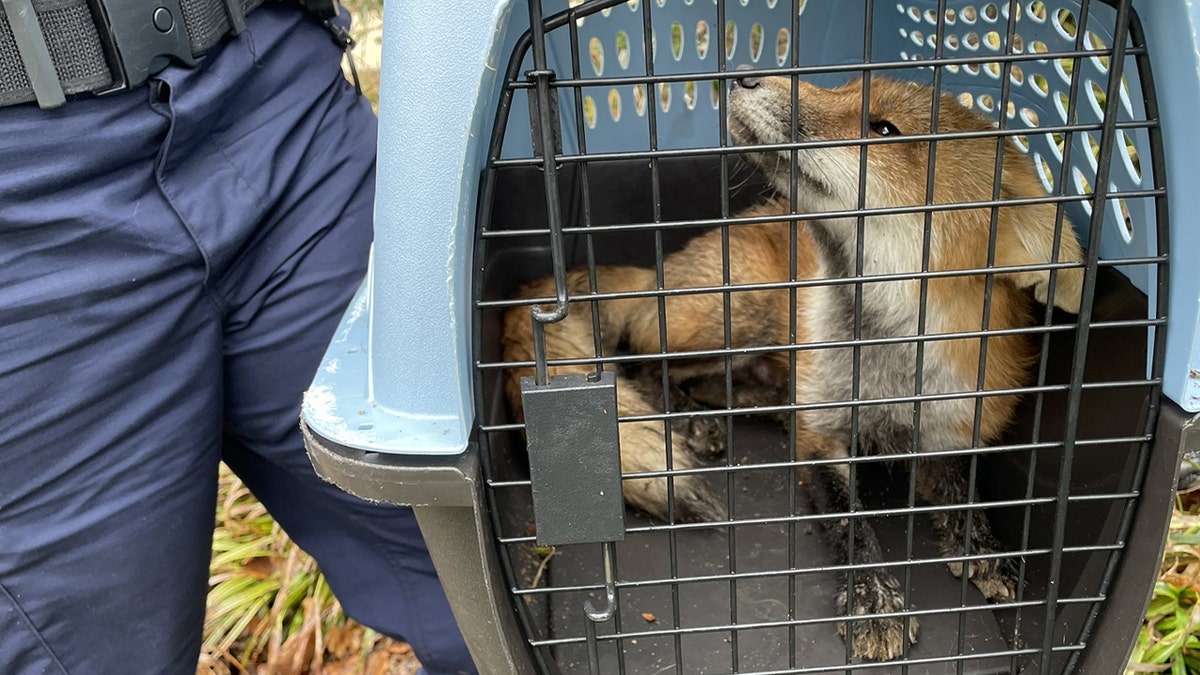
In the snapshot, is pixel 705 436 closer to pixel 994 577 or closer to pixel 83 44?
pixel 994 577

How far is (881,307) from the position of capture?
1.64 meters

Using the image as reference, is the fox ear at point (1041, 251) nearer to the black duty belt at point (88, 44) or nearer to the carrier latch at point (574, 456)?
the carrier latch at point (574, 456)

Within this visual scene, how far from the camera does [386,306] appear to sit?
0.98 meters

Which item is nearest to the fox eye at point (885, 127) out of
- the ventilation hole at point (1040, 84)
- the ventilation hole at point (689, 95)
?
the ventilation hole at point (1040, 84)

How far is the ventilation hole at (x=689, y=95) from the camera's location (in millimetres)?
1907

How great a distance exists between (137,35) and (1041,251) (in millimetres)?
1302

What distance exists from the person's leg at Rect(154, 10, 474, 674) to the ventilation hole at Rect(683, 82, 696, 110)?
67 centimetres

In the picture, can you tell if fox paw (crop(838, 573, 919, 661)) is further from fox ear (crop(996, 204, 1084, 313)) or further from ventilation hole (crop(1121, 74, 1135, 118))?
ventilation hole (crop(1121, 74, 1135, 118))

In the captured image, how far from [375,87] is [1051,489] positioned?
262 cm

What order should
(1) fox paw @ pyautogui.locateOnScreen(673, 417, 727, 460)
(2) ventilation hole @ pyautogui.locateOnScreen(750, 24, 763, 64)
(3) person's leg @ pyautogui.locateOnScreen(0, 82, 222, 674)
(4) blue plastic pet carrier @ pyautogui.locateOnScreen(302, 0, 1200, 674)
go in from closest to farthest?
(4) blue plastic pet carrier @ pyautogui.locateOnScreen(302, 0, 1200, 674)
(3) person's leg @ pyautogui.locateOnScreen(0, 82, 222, 674)
(2) ventilation hole @ pyautogui.locateOnScreen(750, 24, 763, 64)
(1) fox paw @ pyautogui.locateOnScreen(673, 417, 727, 460)

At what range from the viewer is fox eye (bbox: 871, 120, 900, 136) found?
1.51 metres

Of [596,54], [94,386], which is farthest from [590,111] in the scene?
[94,386]

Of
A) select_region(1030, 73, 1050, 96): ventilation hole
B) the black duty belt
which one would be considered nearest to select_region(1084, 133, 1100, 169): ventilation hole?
select_region(1030, 73, 1050, 96): ventilation hole

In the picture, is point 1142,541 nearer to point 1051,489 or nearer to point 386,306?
point 1051,489
